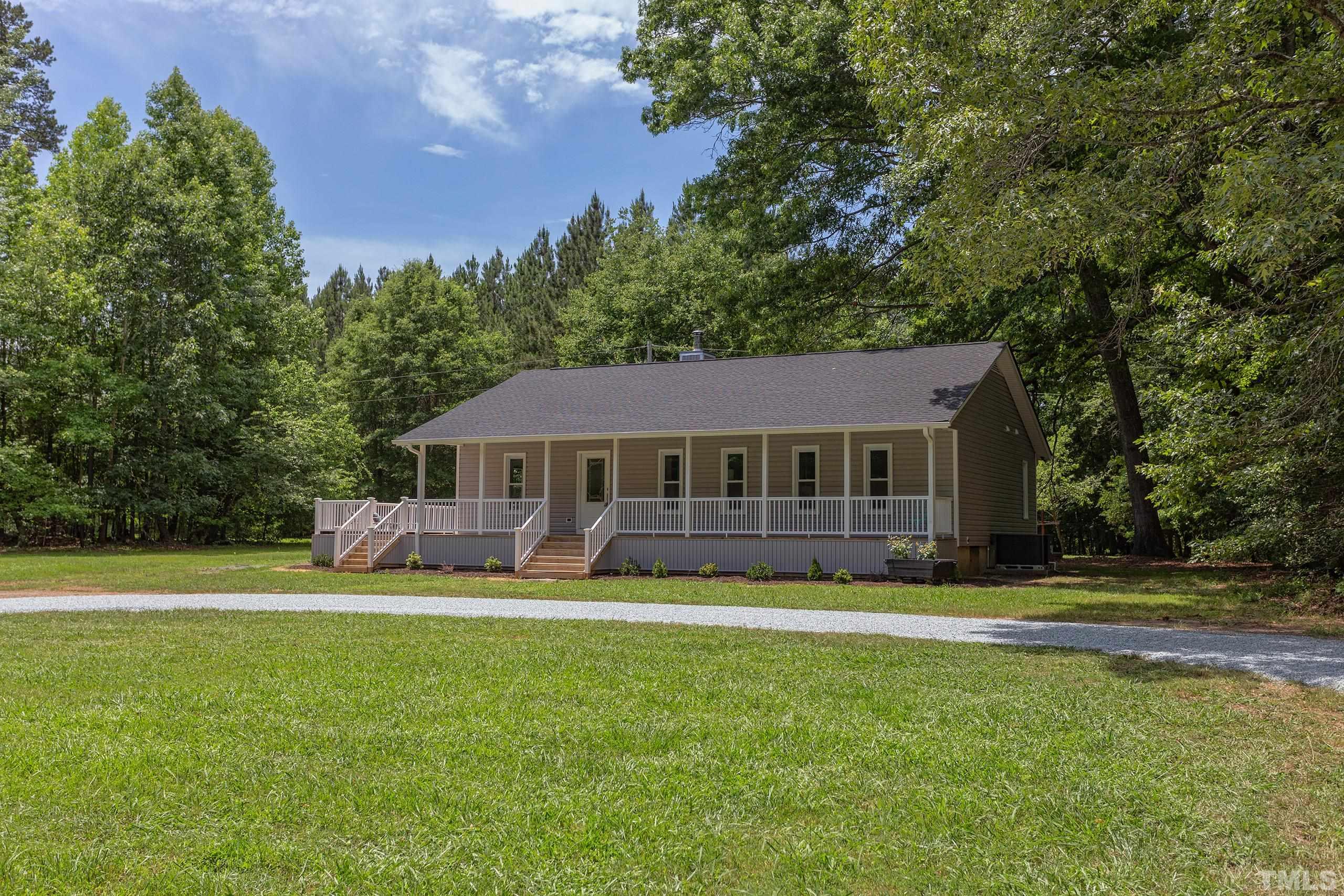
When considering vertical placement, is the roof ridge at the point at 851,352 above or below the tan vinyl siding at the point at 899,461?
above

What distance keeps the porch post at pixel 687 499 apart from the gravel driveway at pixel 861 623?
6.28 m

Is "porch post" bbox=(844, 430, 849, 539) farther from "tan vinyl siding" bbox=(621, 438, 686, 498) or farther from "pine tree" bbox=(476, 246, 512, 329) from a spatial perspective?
"pine tree" bbox=(476, 246, 512, 329)

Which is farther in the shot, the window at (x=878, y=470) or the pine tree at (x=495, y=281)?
the pine tree at (x=495, y=281)

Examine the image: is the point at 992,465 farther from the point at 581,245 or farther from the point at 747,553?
the point at 581,245

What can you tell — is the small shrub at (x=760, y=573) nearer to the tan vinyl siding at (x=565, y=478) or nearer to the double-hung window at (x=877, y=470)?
the double-hung window at (x=877, y=470)

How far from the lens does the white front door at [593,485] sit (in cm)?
2416

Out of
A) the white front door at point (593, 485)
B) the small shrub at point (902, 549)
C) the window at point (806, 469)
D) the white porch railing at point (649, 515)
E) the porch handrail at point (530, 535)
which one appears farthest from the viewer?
the white front door at point (593, 485)

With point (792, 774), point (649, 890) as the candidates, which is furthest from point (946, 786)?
point (649, 890)

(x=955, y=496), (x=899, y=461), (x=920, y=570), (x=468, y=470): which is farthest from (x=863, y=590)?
(x=468, y=470)

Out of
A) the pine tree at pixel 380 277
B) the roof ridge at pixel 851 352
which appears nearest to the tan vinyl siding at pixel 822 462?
the roof ridge at pixel 851 352

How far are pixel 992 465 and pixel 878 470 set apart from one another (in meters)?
3.58

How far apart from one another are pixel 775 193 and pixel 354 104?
14351 mm

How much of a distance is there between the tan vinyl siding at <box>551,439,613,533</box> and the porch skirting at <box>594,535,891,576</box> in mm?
3361

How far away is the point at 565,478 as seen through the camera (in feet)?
81.0
